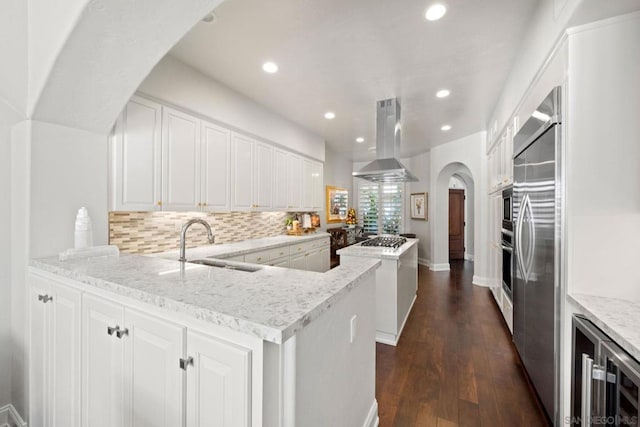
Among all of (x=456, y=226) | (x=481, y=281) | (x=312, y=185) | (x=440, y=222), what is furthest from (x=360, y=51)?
(x=456, y=226)

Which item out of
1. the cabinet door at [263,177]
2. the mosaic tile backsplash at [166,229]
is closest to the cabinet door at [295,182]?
the cabinet door at [263,177]

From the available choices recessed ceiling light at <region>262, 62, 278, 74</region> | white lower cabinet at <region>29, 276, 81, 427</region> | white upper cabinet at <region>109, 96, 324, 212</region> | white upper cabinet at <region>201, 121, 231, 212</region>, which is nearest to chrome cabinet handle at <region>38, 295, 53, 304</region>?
white lower cabinet at <region>29, 276, 81, 427</region>

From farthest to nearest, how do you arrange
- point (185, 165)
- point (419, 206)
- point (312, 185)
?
1. point (419, 206)
2. point (312, 185)
3. point (185, 165)

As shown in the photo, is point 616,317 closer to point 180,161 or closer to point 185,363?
point 185,363

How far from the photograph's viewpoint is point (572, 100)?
4.78 ft

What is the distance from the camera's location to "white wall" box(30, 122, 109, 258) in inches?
64.8

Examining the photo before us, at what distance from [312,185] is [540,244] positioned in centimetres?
389

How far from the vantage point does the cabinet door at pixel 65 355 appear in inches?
53.5

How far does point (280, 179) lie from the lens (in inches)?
A: 170

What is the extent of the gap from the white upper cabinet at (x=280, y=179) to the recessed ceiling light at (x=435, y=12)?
2724mm

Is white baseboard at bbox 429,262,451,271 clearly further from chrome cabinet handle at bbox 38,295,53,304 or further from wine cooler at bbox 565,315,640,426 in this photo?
chrome cabinet handle at bbox 38,295,53,304

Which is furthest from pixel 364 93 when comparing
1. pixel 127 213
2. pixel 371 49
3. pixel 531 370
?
pixel 531 370

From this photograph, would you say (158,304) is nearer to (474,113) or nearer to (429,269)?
(474,113)

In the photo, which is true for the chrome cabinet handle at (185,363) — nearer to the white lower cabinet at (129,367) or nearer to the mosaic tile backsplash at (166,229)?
the white lower cabinet at (129,367)
